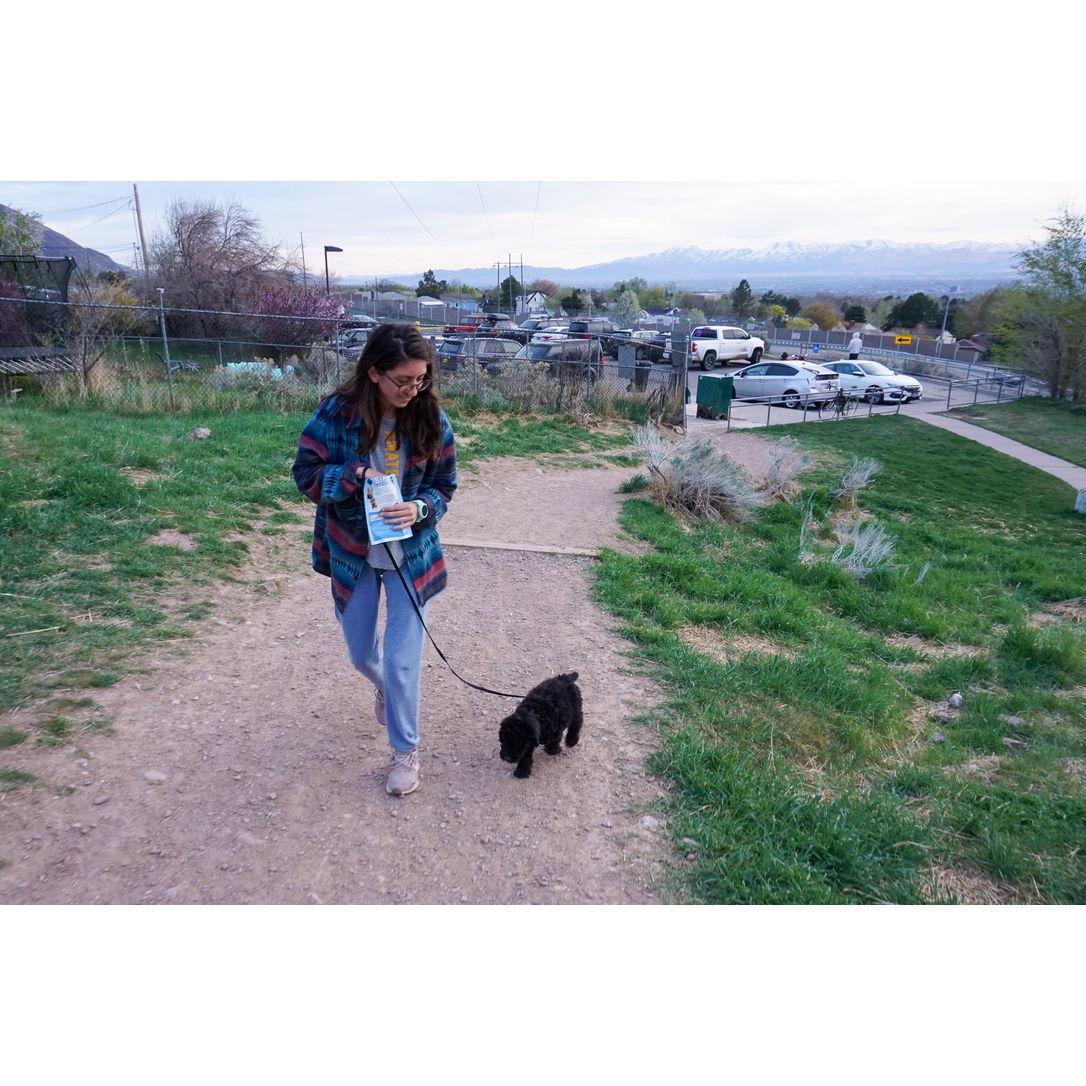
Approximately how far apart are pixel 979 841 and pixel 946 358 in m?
41.3

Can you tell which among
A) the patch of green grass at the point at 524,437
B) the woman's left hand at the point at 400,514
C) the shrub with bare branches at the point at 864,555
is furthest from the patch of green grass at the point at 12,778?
the patch of green grass at the point at 524,437

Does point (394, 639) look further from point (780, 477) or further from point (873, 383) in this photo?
point (873, 383)

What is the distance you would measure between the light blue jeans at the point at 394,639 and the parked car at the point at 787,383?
20096 millimetres

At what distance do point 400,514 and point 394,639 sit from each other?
480mm

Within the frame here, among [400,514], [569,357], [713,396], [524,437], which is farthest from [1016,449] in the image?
[400,514]

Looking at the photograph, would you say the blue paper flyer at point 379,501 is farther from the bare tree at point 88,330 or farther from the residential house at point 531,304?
the residential house at point 531,304

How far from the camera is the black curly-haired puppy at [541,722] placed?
316 centimetres

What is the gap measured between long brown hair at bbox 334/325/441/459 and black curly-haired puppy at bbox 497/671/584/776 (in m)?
1.11

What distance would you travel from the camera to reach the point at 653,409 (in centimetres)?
1587

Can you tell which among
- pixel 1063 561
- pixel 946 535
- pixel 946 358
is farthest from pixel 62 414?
pixel 946 358

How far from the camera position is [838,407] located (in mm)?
21078

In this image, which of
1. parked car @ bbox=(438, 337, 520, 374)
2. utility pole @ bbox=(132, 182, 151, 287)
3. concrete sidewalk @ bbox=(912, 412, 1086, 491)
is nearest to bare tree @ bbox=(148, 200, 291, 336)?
utility pole @ bbox=(132, 182, 151, 287)

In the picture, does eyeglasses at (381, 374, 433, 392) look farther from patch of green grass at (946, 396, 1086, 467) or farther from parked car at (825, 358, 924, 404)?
parked car at (825, 358, 924, 404)

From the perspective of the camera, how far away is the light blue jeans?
2.88 meters
